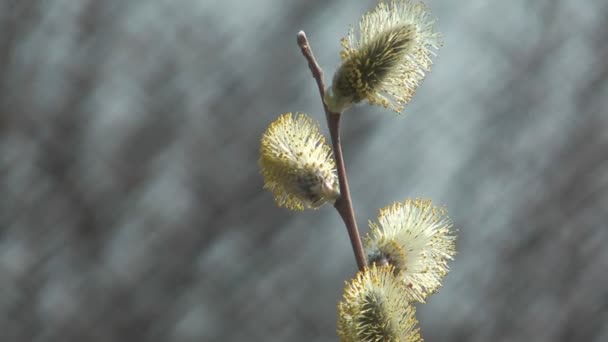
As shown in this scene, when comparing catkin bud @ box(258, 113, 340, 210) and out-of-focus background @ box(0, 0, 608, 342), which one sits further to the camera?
out-of-focus background @ box(0, 0, 608, 342)

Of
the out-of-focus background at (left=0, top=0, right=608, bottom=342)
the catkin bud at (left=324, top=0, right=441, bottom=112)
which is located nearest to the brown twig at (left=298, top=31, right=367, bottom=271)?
the catkin bud at (left=324, top=0, right=441, bottom=112)

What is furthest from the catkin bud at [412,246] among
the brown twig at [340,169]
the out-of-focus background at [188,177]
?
the out-of-focus background at [188,177]

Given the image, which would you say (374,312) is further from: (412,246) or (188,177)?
(188,177)

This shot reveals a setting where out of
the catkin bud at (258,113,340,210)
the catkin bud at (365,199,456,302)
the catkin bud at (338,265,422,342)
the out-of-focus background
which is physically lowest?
the catkin bud at (338,265,422,342)

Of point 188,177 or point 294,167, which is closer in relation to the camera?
point 294,167

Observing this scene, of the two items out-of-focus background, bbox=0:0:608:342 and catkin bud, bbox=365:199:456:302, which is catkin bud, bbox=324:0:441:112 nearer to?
catkin bud, bbox=365:199:456:302

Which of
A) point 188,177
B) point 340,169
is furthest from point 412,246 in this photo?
point 188,177
